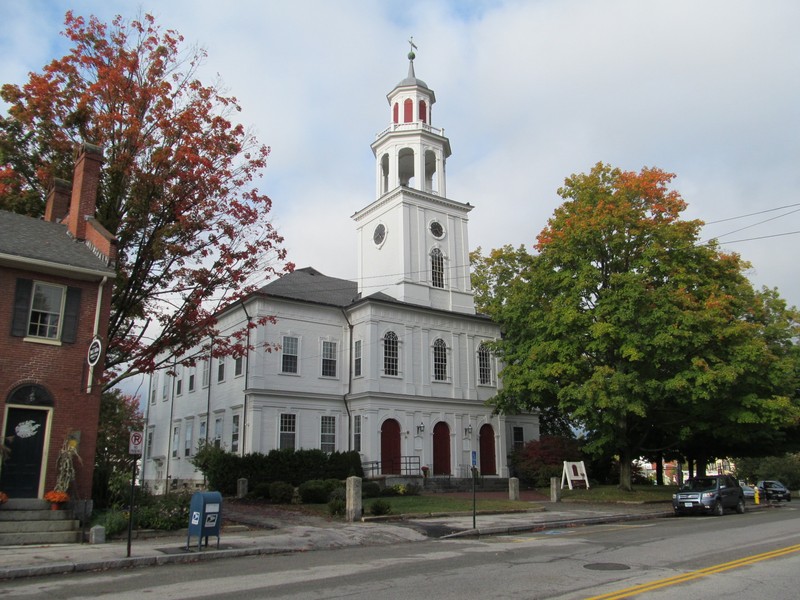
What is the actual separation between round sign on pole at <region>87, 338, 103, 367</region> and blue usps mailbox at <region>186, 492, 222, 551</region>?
194 inches

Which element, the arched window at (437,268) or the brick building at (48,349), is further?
the arched window at (437,268)

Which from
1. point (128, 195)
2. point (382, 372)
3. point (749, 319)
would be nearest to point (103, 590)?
point (128, 195)

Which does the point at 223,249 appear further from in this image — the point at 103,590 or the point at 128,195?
the point at 103,590

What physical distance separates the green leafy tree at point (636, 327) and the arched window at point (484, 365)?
6547 millimetres

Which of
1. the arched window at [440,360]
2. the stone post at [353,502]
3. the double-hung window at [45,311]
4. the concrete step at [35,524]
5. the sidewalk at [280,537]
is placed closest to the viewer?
the sidewalk at [280,537]

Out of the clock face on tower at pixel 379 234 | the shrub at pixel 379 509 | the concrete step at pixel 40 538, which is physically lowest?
the concrete step at pixel 40 538

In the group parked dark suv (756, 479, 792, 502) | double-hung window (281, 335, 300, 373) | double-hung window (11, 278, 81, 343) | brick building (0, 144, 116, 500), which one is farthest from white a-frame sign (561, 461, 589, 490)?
double-hung window (11, 278, 81, 343)

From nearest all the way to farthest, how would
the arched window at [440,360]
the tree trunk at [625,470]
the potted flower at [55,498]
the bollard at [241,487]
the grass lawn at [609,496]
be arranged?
the potted flower at [55,498], the bollard at [241,487], the grass lawn at [609,496], the tree trunk at [625,470], the arched window at [440,360]

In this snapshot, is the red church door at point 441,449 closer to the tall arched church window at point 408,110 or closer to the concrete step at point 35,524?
the tall arched church window at point 408,110

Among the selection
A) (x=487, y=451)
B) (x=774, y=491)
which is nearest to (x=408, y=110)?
(x=487, y=451)

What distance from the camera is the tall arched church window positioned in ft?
130

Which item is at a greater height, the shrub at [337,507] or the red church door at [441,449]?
the red church door at [441,449]

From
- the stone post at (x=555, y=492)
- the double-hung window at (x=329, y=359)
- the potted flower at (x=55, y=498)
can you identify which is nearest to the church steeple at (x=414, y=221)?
the double-hung window at (x=329, y=359)

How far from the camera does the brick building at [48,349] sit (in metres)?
15.8
